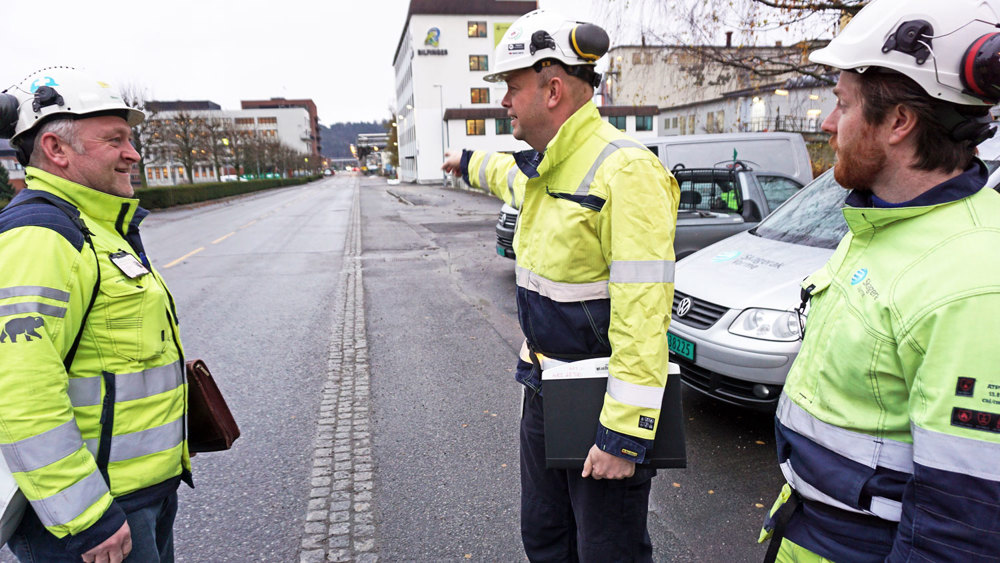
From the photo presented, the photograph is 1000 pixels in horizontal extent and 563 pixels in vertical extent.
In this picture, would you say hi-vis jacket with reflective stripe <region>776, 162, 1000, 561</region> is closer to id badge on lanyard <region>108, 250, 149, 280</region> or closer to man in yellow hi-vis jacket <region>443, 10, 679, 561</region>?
man in yellow hi-vis jacket <region>443, 10, 679, 561</region>

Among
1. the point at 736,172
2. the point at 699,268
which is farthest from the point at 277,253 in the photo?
the point at 699,268

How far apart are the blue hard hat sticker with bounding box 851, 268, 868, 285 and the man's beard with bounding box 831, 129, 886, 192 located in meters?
0.21

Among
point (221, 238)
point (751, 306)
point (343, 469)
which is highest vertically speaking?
point (751, 306)

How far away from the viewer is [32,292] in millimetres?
1507

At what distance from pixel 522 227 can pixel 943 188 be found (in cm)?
132

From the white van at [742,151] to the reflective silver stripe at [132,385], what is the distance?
7.91 meters

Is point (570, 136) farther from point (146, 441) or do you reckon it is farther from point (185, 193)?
point (185, 193)

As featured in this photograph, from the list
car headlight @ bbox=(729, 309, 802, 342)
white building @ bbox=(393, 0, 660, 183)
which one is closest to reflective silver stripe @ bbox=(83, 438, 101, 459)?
A: car headlight @ bbox=(729, 309, 802, 342)

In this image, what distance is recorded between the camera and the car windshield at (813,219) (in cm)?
434

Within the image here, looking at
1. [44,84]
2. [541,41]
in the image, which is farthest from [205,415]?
[541,41]

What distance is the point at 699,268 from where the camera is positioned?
4.49 m

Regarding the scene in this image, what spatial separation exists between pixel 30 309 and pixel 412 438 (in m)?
2.90

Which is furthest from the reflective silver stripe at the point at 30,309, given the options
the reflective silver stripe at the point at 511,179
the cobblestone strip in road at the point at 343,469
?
the cobblestone strip in road at the point at 343,469

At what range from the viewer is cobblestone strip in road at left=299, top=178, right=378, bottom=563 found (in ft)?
9.70
